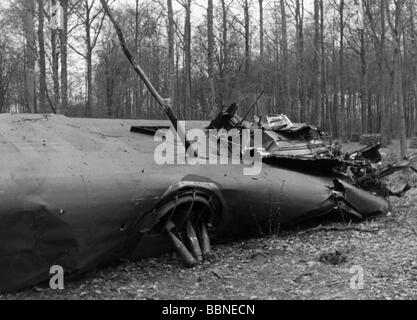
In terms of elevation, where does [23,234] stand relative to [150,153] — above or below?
below

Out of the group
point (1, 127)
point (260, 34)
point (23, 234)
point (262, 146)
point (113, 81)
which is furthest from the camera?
point (113, 81)

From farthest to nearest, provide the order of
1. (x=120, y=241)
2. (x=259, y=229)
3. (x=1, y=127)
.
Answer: (x=259, y=229) → (x=1, y=127) → (x=120, y=241)

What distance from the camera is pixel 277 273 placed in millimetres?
4863

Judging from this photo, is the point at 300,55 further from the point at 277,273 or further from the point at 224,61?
the point at 277,273

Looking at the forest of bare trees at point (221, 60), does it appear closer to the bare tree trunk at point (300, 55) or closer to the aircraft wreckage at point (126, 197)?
the bare tree trunk at point (300, 55)

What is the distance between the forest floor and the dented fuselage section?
0.20 metres

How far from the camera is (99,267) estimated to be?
4766mm

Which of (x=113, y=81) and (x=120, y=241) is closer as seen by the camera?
(x=120, y=241)

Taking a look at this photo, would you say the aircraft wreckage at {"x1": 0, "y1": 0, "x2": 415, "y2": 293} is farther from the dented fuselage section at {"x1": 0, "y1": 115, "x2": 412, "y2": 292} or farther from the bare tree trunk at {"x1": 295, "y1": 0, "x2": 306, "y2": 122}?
the bare tree trunk at {"x1": 295, "y1": 0, "x2": 306, "y2": 122}

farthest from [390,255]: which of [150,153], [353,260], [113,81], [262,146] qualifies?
[113,81]

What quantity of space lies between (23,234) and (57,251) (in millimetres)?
362
